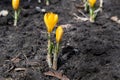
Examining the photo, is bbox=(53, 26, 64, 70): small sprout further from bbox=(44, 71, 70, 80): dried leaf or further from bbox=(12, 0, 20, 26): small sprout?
bbox=(12, 0, 20, 26): small sprout

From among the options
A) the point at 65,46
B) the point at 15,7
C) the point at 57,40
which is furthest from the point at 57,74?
the point at 15,7

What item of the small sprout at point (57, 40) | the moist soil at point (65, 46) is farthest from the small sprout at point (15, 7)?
the small sprout at point (57, 40)

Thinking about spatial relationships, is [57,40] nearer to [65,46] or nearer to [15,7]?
[65,46]

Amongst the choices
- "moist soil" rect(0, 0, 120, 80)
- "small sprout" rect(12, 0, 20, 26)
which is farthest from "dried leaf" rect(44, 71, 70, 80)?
"small sprout" rect(12, 0, 20, 26)

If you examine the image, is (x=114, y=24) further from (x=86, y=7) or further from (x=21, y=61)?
(x=21, y=61)

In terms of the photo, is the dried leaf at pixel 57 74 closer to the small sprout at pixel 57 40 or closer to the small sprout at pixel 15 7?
the small sprout at pixel 57 40

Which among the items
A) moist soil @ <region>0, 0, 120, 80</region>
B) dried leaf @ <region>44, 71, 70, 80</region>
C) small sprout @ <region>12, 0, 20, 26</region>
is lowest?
dried leaf @ <region>44, 71, 70, 80</region>

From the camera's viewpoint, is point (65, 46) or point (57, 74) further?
point (65, 46)

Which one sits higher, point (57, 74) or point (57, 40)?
point (57, 40)
